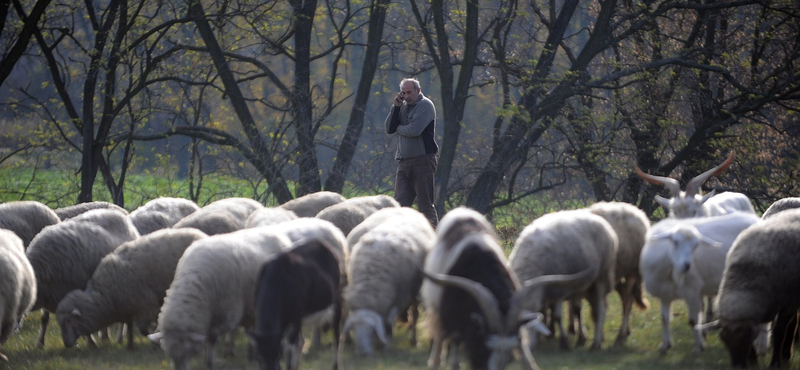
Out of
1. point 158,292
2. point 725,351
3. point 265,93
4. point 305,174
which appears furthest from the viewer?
point 265,93

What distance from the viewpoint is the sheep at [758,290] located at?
6.94 meters

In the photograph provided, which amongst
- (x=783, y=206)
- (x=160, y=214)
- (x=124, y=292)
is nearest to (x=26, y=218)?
(x=160, y=214)

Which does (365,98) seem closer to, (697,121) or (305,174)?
(305,174)

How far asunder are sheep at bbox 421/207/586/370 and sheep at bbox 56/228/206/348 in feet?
9.22

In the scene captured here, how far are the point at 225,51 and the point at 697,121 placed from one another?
338 inches

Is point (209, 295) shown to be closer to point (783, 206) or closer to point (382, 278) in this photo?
point (382, 278)

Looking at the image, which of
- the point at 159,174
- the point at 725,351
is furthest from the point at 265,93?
the point at 725,351

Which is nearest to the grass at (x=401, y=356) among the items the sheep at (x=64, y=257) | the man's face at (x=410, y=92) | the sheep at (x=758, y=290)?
the sheep at (x=758, y=290)

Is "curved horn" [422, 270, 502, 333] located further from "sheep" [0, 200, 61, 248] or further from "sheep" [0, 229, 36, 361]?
"sheep" [0, 200, 61, 248]

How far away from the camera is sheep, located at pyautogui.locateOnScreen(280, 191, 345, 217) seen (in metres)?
10.9

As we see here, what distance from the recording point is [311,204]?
1108 centimetres

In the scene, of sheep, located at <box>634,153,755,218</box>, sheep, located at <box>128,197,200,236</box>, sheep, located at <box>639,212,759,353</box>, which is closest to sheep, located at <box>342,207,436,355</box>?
sheep, located at <box>639,212,759,353</box>

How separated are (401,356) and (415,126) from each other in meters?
3.68

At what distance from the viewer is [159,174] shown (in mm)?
16312
